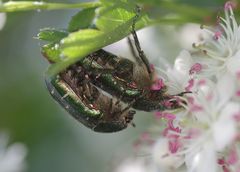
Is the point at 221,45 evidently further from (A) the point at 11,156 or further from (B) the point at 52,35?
(A) the point at 11,156

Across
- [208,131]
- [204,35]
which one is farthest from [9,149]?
[208,131]

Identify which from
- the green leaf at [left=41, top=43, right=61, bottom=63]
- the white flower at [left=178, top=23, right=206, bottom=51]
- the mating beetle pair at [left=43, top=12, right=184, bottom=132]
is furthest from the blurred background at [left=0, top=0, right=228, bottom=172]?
the green leaf at [left=41, top=43, right=61, bottom=63]

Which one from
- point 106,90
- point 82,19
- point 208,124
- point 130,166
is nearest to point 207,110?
point 208,124

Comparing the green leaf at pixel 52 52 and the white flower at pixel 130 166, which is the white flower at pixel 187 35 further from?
the green leaf at pixel 52 52

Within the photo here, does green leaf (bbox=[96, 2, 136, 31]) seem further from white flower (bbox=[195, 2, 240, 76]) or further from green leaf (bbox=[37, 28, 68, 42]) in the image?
white flower (bbox=[195, 2, 240, 76])

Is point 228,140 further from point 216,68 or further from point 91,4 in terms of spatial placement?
point 91,4

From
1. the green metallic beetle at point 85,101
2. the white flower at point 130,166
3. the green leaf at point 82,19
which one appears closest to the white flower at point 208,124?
the green metallic beetle at point 85,101
